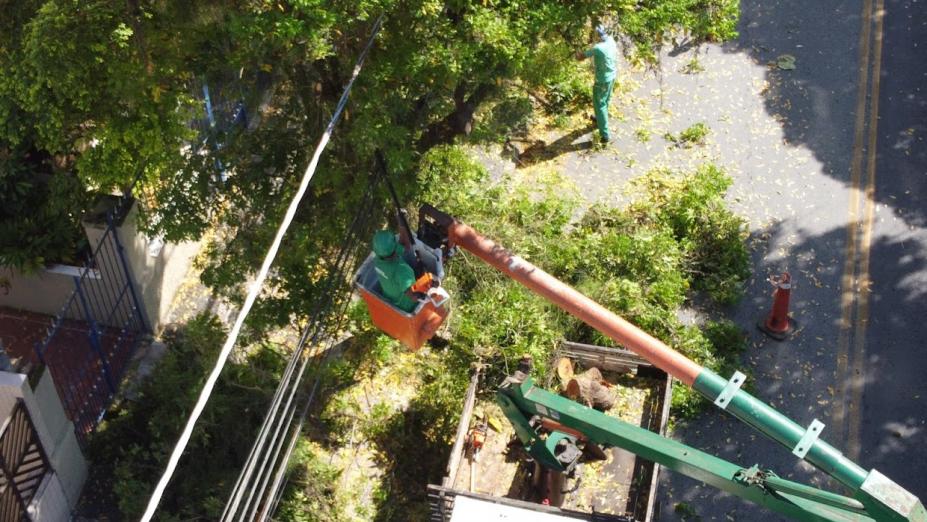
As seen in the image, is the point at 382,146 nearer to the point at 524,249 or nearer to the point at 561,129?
the point at 524,249

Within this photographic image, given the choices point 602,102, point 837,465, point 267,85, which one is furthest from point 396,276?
point 602,102

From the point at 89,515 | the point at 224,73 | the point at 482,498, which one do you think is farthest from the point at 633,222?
the point at 89,515

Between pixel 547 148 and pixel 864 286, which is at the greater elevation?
pixel 547 148

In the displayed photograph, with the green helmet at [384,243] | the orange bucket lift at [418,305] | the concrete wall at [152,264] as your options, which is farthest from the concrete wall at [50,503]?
the green helmet at [384,243]

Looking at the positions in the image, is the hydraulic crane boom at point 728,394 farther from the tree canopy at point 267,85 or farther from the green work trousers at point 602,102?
the green work trousers at point 602,102

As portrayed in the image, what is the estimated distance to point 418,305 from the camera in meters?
8.43

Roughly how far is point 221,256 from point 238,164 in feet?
3.96

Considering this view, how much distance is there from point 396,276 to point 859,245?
7.99 m

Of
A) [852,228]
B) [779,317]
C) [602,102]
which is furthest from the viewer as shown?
[602,102]

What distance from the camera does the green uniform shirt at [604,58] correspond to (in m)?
14.1

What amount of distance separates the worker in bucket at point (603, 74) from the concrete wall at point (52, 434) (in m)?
7.78

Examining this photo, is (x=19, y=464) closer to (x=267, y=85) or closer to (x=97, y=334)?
(x=97, y=334)

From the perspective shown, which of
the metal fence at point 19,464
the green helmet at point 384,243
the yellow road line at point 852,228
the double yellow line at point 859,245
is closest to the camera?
the green helmet at point 384,243

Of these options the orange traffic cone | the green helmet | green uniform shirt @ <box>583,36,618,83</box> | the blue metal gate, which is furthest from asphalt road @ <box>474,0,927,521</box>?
the blue metal gate
